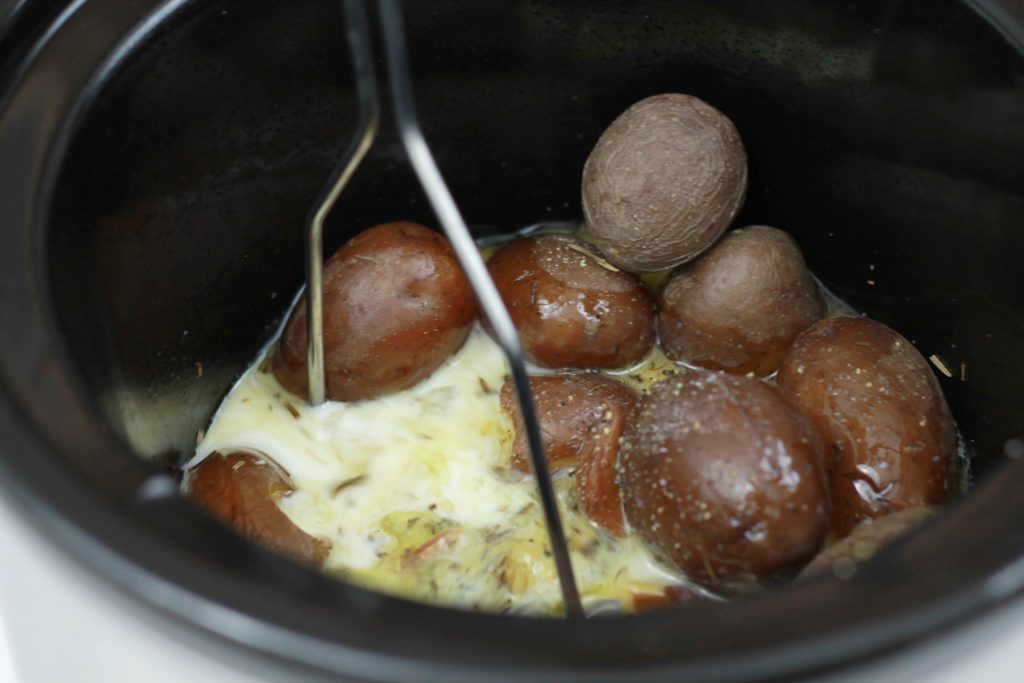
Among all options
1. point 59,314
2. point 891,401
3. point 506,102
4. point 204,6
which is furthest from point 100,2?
→ point 891,401

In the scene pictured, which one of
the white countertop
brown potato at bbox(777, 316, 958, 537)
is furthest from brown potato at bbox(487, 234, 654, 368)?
the white countertop

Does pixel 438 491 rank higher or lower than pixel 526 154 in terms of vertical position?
lower

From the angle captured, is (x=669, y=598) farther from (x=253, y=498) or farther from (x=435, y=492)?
(x=253, y=498)

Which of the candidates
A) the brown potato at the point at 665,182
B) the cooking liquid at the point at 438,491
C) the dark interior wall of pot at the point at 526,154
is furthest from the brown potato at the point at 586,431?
the dark interior wall of pot at the point at 526,154

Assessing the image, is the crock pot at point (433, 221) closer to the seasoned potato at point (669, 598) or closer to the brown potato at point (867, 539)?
the brown potato at point (867, 539)

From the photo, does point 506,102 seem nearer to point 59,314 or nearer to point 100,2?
point 100,2

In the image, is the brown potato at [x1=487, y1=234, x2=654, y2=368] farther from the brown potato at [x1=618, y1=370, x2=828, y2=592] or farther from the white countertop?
the white countertop

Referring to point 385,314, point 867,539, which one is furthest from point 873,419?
point 385,314
